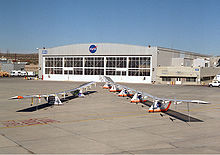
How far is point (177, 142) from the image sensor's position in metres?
17.1

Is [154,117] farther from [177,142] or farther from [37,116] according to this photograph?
[37,116]

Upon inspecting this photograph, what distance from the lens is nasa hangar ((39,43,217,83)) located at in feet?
292

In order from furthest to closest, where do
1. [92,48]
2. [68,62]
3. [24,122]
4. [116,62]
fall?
[68,62] → [92,48] → [116,62] → [24,122]

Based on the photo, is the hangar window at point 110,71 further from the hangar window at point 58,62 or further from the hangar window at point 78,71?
the hangar window at point 58,62

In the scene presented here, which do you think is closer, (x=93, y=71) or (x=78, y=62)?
(x=93, y=71)

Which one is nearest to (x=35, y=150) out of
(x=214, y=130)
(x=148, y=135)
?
(x=148, y=135)

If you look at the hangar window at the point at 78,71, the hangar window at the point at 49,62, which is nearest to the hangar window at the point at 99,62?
the hangar window at the point at 78,71

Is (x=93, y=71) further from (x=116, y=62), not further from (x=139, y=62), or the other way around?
(x=139, y=62)

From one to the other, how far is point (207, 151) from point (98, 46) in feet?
269

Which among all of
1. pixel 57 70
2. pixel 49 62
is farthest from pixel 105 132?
pixel 49 62

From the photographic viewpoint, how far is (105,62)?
94.4 meters

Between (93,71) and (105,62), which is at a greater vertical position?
(105,62)

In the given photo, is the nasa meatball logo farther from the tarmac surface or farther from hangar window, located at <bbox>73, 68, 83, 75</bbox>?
the tarmac surface

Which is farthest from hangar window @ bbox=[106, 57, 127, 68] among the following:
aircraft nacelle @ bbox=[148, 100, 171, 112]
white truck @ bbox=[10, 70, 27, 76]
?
aircraft nacelle @ bbox=[148, 100, 171, 112]
